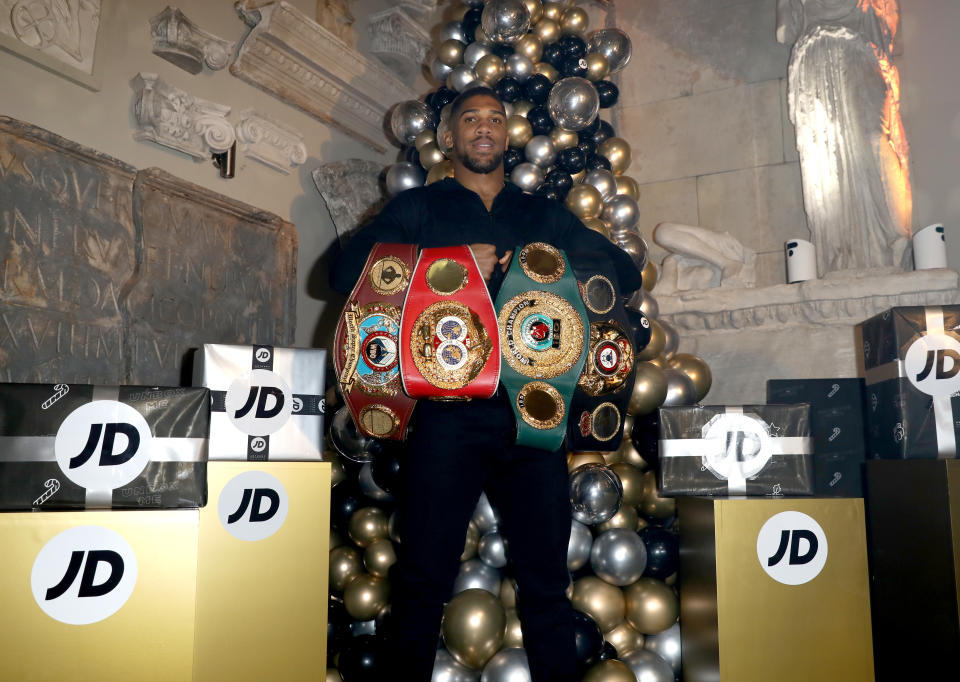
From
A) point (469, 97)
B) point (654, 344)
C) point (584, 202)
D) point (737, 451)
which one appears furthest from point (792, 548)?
point (584, 202)

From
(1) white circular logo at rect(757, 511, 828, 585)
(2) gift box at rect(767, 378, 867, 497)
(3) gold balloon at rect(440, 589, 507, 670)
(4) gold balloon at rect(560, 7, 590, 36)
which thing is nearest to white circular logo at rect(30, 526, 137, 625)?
(3) gold balloon at rect(440, 589, 507, 670)

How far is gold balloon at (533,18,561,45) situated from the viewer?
326 cm

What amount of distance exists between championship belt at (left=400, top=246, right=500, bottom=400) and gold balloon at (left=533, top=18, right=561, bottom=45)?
71.5 inches

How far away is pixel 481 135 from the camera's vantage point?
205 cm

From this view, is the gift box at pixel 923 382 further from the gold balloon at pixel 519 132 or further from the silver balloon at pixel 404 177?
the silver balloon at pixel 404 177

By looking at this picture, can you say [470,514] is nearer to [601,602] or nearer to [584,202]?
[601,602]

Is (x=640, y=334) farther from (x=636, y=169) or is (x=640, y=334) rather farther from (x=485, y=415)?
(x=636, y=169)

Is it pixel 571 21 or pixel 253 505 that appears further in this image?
pixel 571 21

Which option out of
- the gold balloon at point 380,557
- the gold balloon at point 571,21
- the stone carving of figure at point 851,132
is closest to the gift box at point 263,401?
the gold balloon at point 380,557

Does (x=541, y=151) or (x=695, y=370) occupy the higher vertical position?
(x=541, y=151)

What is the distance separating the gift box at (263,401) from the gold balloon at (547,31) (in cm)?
193

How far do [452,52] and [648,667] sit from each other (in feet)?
8.30

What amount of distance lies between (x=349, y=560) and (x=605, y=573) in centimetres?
81

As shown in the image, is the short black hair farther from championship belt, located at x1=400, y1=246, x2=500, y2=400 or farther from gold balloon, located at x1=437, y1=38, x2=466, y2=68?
gold balloon, located at x1=437, y1=38, x2=466, y2=68
